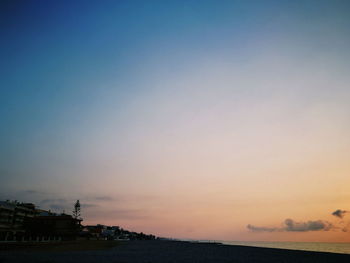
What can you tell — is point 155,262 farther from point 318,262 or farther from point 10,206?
point 10,206

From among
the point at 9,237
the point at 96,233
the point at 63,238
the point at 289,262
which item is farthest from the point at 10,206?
the point at 289,262

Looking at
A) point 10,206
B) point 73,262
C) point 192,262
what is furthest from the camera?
point 10,206

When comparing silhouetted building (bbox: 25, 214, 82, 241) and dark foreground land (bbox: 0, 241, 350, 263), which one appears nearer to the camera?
dark foreground land (bbox: 0, 241, 350, 263)

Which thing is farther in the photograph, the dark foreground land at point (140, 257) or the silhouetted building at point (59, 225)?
the silhouetted building at point (59, 225)

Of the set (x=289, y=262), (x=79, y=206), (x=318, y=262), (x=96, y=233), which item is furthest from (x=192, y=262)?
(x=79, y=206)

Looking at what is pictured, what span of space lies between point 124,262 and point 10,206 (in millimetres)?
117245

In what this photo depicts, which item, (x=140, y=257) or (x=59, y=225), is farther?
(x=59, y=225)

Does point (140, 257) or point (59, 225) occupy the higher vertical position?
point (59, 225)

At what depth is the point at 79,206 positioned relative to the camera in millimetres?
166375

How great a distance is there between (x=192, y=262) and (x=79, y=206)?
153m

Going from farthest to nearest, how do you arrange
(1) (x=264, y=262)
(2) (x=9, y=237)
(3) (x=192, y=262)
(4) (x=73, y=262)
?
(2) (x=9, y=237) < (1) (x=264, y=262) < (3) (x=192, y=262) < (4) (x=73, y=262)

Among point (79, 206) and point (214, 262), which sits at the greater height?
point (79, 206)

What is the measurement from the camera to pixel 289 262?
104 feet

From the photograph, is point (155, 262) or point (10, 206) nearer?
point (155, 262)
